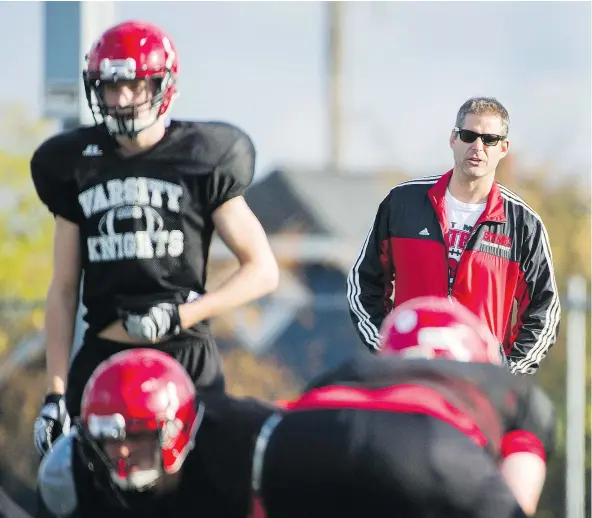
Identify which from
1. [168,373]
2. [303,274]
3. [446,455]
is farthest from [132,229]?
[303,274]

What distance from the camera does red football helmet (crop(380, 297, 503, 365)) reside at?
3.76 m

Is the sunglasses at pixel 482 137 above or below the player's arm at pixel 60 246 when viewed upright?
above

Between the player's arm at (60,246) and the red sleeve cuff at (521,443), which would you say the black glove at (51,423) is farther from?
the red sleeve cuff at (521,443)

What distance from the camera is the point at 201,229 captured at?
183 inches

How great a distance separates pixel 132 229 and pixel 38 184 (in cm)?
46

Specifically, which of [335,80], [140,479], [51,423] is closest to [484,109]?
[51,423]

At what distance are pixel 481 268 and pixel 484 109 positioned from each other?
2.01 feet

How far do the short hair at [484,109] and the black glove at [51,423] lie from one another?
6.01 feet

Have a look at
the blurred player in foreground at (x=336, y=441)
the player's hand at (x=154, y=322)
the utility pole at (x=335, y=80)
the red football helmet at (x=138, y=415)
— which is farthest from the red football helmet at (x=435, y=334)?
the utility pole at (x=335, y=80)

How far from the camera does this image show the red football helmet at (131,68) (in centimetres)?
454

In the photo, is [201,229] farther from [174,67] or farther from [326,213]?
[326,213]

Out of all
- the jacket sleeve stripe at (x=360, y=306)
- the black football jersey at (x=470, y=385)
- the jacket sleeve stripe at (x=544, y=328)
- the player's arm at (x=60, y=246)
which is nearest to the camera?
the black football jersey at (x=470, y=385)

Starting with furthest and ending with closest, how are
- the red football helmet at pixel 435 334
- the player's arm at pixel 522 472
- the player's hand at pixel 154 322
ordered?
1. the player's hand at pixel 154 322
2. the red football helmet at pixel 435 334
3. the player's arm at pixel 522 472

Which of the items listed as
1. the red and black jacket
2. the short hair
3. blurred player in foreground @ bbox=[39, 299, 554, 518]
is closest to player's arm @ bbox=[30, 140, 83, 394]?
blurred player in foreground @ bbox=[39, 299, 554, 518]
